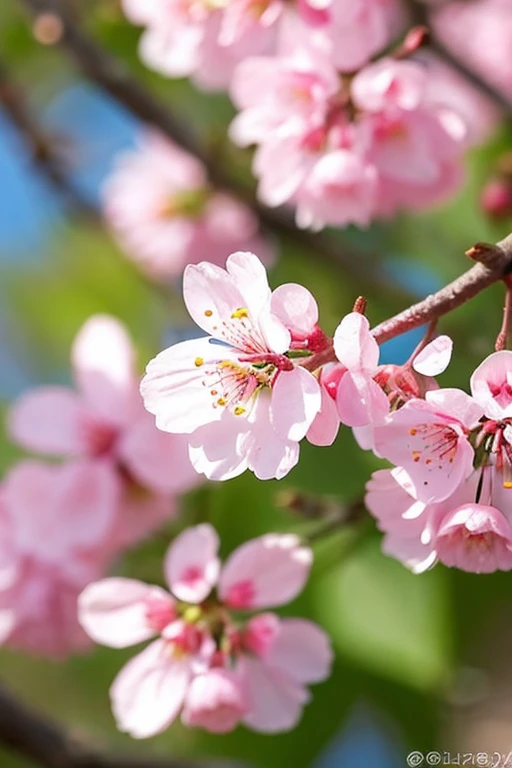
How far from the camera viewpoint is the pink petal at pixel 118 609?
0.97 meters

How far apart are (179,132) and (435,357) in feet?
2.63

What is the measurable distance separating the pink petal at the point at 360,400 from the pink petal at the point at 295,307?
4cm

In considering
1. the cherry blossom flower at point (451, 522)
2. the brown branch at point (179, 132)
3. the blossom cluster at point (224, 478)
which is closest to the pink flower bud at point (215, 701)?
the blossom cluster at point (224, 478)

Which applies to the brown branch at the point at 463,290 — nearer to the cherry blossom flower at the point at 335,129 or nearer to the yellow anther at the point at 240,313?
the yellow anther at the point at 240,313

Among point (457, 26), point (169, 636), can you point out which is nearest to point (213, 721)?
point (169, 636)

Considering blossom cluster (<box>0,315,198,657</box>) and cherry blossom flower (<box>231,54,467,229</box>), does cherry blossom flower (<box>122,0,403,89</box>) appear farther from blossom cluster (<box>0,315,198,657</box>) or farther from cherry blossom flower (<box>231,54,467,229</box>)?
blossom cluster (<box>0,315,198,657</box>)

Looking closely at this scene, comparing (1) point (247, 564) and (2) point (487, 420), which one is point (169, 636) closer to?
(1) point (247, 564)

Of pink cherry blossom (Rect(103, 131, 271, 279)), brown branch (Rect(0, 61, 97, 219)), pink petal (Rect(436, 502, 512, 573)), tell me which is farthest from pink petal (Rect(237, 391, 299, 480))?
brown branch (Rect(0, 61, 97, 219))

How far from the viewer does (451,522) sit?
2.29 feet

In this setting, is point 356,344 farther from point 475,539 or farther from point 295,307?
point 475,539

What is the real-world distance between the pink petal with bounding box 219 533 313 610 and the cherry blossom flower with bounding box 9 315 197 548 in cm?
21

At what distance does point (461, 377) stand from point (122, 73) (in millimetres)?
687

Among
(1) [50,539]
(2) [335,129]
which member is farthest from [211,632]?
(2) [335,129]

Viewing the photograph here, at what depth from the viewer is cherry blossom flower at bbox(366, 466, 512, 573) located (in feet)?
2.28
